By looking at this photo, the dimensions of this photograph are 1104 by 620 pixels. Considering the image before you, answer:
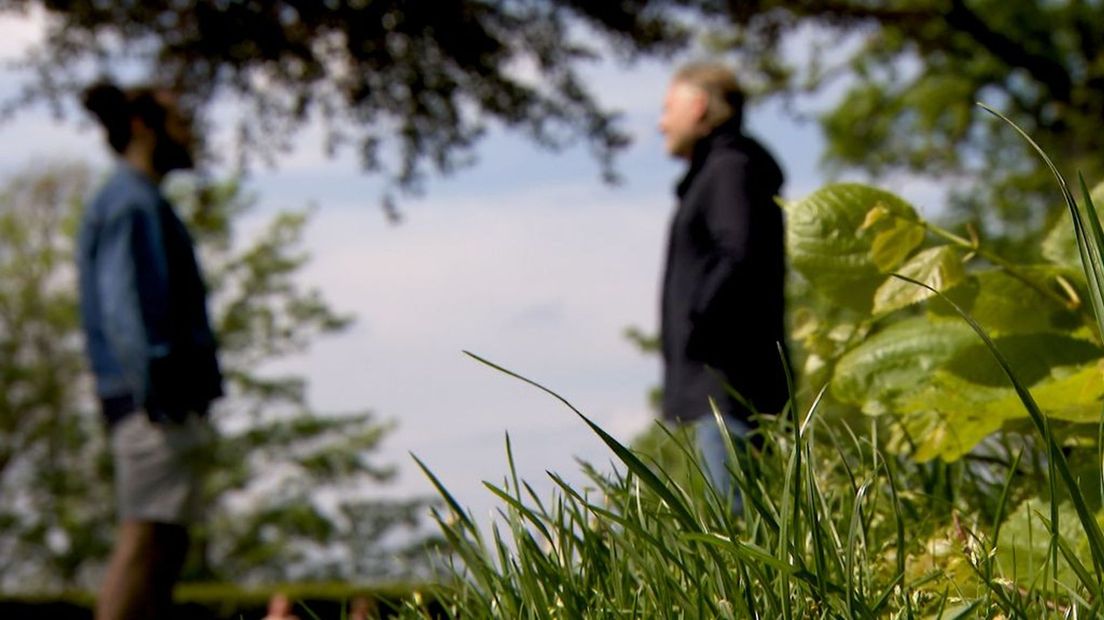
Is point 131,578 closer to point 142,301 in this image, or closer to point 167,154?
point 142,301

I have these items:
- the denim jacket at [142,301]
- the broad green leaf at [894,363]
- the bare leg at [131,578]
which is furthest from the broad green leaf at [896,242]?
the bare leg at [131,578]

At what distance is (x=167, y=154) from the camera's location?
562 centimetres

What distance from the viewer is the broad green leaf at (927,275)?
164 cm

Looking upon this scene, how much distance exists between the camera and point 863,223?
177 cm

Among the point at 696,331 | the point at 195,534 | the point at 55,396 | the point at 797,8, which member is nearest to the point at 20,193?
the point at 55,396

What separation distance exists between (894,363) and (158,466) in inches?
152

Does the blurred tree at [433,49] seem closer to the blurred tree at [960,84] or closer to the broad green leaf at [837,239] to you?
the blurred tree at [960,84]

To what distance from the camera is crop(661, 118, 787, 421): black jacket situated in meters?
4.19

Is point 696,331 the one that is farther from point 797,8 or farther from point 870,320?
point 797,8

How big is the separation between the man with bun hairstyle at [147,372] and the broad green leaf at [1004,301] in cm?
379

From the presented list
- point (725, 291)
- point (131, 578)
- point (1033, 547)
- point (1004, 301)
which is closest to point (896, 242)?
point (1004, 301)

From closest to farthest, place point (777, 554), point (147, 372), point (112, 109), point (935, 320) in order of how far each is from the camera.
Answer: point (777, 554)
point (935, 320)
point (147, 372)
point (112, 109)

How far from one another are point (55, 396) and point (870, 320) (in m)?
30.5

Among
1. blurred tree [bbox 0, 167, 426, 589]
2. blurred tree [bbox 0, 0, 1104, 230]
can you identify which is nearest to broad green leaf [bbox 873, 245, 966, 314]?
blurred tree [bbox 0, 0, 1104, 230]
